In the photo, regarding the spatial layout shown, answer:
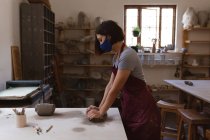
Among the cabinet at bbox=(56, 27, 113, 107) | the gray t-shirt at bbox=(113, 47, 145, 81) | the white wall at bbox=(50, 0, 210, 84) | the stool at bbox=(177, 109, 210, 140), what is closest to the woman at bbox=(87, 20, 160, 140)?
the gray t-shirt at bbox=(113, 47, 145, 81)

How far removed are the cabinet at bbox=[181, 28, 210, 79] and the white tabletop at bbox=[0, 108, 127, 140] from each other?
3.85 meters

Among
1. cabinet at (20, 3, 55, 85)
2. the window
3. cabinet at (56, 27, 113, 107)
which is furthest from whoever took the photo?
the window

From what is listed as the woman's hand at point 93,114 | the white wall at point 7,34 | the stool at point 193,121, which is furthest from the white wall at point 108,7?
the woman's hand at point 93,114

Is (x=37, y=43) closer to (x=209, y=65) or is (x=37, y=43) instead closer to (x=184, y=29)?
(x=184, y=29)

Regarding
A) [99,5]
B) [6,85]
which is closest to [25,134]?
[6,85]

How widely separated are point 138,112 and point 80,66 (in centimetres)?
372

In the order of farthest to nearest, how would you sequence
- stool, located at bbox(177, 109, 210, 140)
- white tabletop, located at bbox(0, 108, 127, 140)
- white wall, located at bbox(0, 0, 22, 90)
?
white wall, located at bbox(0, 0, 22, 90), stool, located at bbox(177, 109, 210, 140), white tabletop, located at bbox(0, 108, 127, 140)

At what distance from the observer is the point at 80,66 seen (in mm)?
5344

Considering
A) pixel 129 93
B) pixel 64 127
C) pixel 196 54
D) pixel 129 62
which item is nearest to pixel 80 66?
pixel 196 54

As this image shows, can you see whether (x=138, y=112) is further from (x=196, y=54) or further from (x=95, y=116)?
(x=196, y=54)

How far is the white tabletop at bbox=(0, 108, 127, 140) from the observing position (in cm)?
131

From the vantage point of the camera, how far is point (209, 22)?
5.04 meters

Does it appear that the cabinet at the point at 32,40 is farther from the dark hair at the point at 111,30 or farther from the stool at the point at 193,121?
the dark hair at the point at 111,30

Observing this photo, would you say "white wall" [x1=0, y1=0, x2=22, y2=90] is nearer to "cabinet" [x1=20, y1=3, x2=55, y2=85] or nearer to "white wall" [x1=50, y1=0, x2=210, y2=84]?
"cabinet" [x1=20, y1=3, x2=55, y2=85]
